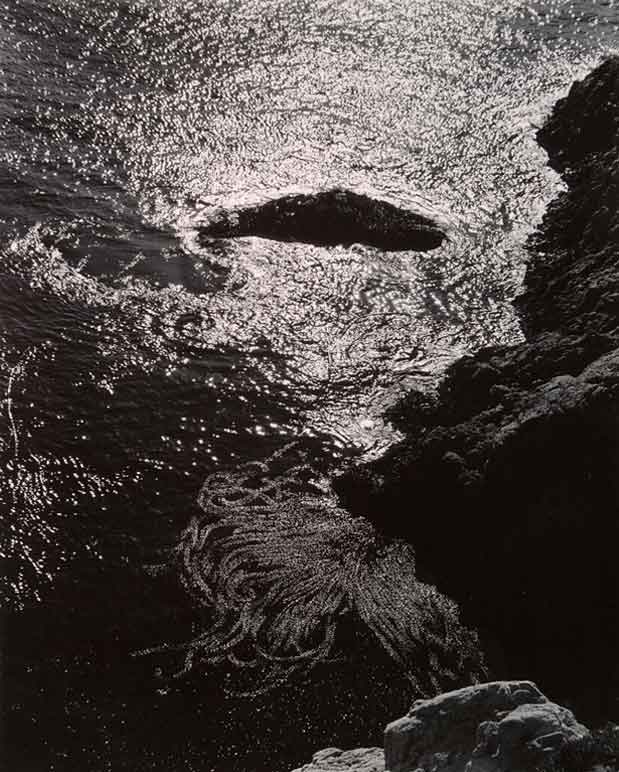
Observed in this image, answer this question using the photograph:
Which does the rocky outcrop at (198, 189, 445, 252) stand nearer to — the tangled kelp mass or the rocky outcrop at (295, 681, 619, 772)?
the tangled kelp mass

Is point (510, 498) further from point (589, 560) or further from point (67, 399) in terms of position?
point (67, 399)

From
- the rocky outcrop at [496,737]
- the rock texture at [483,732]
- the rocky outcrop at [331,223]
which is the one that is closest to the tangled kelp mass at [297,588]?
the rocky outcrop at [496,737]

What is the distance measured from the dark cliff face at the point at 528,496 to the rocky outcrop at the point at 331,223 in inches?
127

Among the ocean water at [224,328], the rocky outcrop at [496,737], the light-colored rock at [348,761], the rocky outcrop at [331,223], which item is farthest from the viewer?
the rocky outcrop at [331,223]

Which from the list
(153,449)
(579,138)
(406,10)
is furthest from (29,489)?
(406,10)

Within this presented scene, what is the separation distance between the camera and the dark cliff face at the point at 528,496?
30.2ft

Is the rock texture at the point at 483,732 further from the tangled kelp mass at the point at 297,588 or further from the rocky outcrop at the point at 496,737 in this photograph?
the tangled kelp mass at the point at 297,588

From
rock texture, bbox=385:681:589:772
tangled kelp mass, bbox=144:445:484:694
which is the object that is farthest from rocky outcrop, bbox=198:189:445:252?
rock texture, bbox=385:681:589:772

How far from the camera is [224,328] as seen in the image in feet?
41.0

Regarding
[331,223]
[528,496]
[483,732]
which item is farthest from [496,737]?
[331,223]

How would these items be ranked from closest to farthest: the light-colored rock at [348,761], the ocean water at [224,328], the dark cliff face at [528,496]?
the light-colored rock at [348,761] → the ocean water at [224,328] → the dark cliff face at [528,496]

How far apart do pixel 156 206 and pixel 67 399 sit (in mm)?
3999

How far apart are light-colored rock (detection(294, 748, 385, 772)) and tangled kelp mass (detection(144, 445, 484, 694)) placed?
2036mm

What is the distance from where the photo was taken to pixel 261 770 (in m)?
8.08
